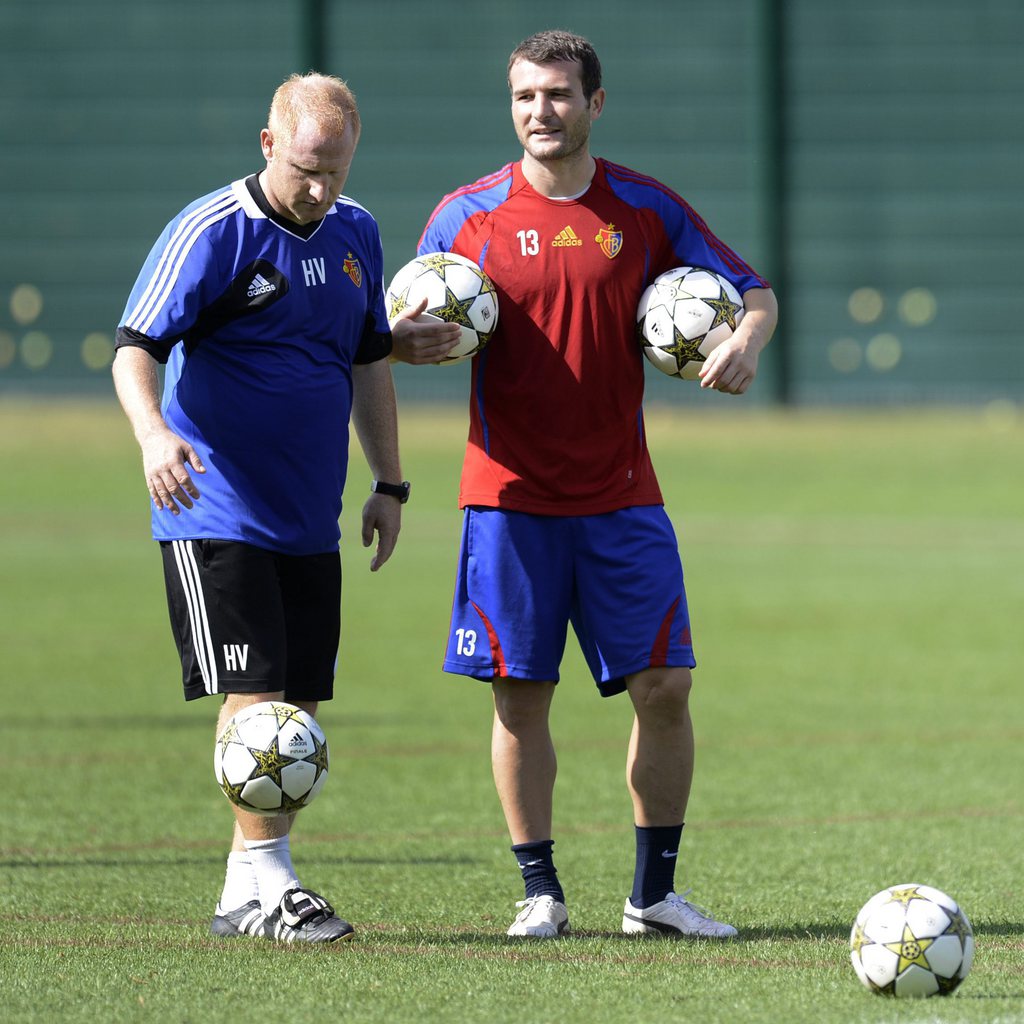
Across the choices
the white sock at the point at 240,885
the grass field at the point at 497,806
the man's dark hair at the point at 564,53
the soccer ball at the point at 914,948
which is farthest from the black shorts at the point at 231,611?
the soccer ball at the point at 914,948

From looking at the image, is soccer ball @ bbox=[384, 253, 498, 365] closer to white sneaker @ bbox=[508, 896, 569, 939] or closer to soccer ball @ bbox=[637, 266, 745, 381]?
soccer ball @ bbox=[637, 266, 745, 381]

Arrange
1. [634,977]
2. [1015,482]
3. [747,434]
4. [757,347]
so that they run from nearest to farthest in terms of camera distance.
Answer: [634,977], [757,347], [1015,482], [747,434]

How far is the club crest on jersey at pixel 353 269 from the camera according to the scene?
5.34 metres

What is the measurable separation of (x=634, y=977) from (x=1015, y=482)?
54.8ft

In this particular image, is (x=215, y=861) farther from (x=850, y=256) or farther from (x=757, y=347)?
(x=850, y=256)

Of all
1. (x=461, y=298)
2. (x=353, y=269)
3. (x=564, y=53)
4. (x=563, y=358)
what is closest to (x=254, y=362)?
(x=353, y=269)

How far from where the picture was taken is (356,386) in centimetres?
561

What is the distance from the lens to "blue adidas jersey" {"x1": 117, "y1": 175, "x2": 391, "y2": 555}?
5.13 metres

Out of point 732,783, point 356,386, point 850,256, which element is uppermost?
point 850,256

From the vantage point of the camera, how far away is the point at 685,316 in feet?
17.8

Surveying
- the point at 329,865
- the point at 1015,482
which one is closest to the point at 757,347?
the point at 329,865

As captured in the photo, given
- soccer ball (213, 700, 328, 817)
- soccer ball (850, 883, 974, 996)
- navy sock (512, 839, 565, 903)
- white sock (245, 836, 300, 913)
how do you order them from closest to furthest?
soccer ball (850, 883, 974, 996)
soccer ball (213, 700, 328, 817)
white sock (245, 836, 300, 913)
navy sock (512, 839, 565, 903)

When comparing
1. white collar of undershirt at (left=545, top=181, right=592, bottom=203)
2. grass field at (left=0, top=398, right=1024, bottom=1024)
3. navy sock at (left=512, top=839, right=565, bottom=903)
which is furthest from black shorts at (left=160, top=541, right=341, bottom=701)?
white collar of undershirt at (left=545, top=181, right=592, bottom=203)

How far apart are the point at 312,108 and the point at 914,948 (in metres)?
2.62
